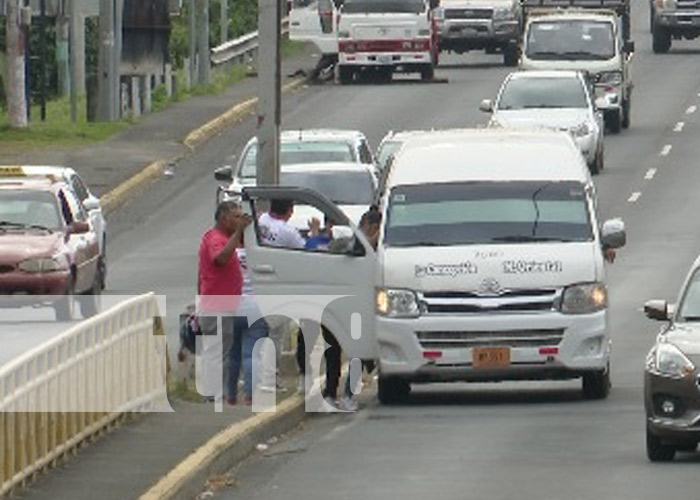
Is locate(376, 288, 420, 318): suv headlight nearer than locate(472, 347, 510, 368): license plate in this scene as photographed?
No

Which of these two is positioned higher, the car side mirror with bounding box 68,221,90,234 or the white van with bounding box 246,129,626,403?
the white van with bounding box 246,129,626,403

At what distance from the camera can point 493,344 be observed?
23.3 metres

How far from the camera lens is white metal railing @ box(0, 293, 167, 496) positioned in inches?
666

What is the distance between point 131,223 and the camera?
43.1 m

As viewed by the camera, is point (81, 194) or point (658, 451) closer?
point (658, 451)

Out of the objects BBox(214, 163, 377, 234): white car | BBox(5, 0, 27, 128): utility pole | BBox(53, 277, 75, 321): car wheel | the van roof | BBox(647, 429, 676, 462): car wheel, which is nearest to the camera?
BBox(647, 429, 676, 462): car wheel

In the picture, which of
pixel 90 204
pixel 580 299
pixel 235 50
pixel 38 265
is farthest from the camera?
pixel 235 50

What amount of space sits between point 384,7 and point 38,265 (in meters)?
32.0

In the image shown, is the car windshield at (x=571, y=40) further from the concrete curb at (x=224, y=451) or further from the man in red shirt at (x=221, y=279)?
the man in red shirt at (x=221, y=279)

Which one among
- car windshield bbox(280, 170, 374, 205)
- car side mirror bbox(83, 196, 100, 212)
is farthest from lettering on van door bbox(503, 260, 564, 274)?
car windshield bbox(280, 170, 374, 205)

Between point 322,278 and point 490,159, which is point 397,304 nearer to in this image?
point 322,278

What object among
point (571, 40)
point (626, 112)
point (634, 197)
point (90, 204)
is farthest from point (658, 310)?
point (626, 112)

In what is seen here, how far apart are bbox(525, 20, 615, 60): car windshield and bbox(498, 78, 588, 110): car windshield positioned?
5.95 meters

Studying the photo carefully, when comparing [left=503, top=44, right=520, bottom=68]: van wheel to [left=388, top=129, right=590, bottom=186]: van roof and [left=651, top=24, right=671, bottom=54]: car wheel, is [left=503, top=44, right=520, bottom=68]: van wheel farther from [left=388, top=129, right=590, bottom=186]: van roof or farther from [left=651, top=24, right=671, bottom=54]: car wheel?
[left=388, top=129, right=590, bottom=186]: van roof
